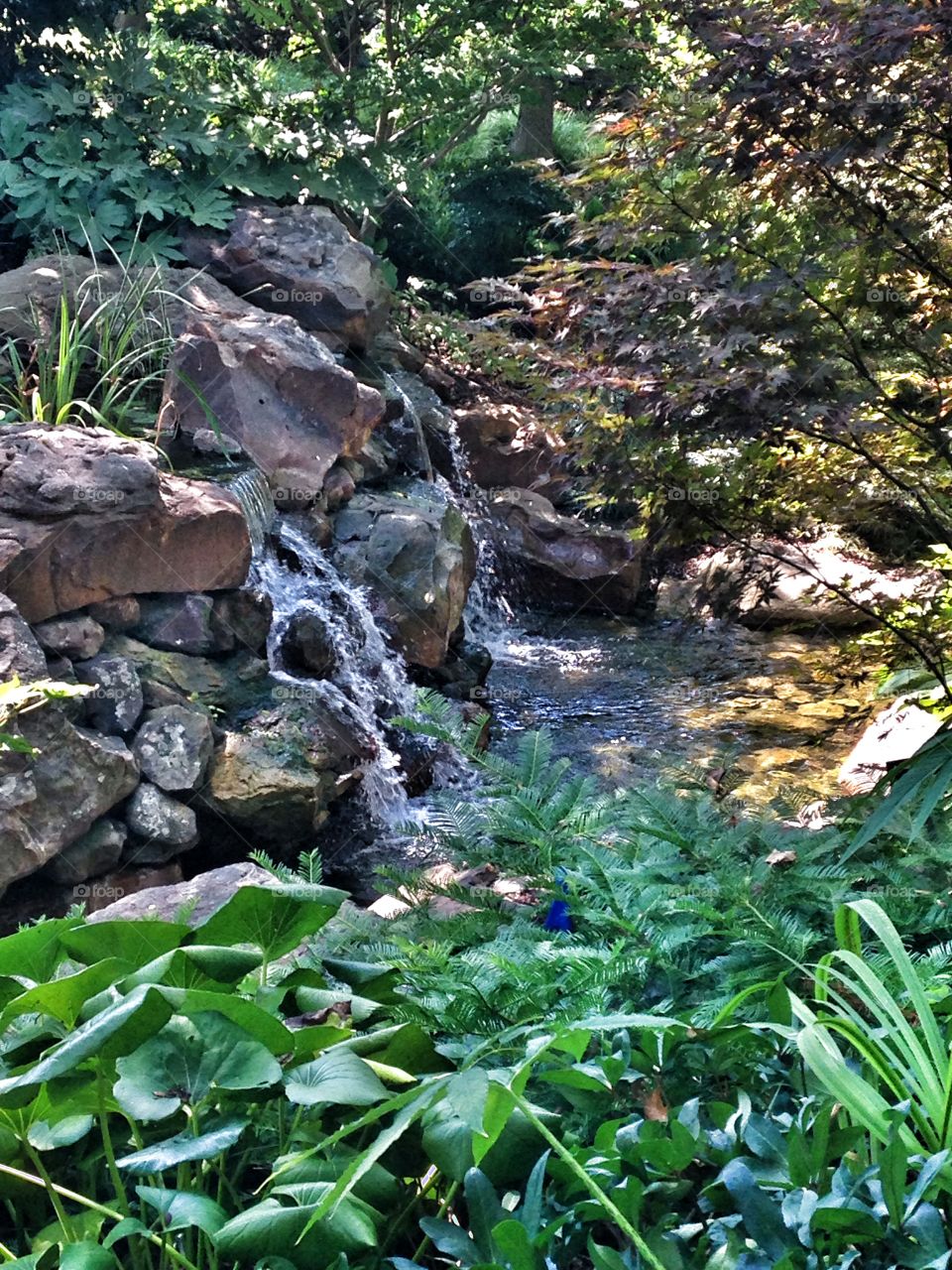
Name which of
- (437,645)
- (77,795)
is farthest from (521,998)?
(437,645)

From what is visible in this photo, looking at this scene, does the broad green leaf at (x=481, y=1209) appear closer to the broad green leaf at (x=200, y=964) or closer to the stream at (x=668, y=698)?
the broad green leaf at (x=200, y=964)

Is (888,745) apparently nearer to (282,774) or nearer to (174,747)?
(282,774)

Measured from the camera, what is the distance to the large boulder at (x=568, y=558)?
9.09m

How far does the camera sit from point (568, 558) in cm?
923

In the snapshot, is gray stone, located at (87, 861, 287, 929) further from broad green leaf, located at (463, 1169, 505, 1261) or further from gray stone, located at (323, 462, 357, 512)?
gray stone, located at (323, 462, 357, 512)

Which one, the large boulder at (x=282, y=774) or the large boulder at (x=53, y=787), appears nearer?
the large boulder at (x=53, y=787)

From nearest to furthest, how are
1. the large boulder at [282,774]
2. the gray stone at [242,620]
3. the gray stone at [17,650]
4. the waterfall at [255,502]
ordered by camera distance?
the gray stone at [17,650] → the large boulder at [282,774] → the gray stone at [242,620] → the waterfall at [255,502]

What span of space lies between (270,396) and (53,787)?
323 cm

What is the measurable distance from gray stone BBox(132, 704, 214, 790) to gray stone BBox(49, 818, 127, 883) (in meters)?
0.28

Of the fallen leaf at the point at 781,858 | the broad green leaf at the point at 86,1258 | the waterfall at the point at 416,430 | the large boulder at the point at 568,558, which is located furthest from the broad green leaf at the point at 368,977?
the large boulder at the point at 568,558

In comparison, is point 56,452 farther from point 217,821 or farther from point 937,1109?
point 937,1109

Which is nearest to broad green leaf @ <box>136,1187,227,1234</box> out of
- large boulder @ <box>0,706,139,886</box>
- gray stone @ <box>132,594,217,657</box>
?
large boulder @ <box>0,706,139,886</box>

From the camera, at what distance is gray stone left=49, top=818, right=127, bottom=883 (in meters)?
4.45

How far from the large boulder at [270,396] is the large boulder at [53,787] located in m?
2.54
